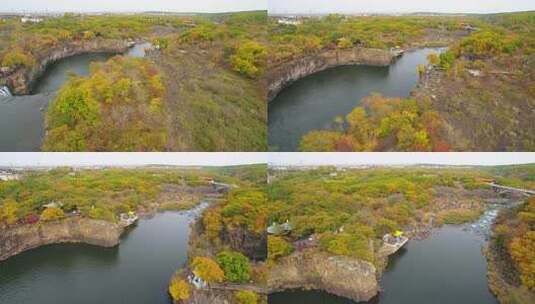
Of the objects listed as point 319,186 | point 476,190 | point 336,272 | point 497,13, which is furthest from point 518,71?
point 336,272

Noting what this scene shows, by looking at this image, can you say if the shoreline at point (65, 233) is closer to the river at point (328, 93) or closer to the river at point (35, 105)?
the river at point (35, 105)

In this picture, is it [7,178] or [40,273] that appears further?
[40,273]

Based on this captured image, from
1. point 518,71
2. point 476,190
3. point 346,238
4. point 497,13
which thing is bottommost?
point 346,238

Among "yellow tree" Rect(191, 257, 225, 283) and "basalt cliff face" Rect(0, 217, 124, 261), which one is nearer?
"yellow tree" Rect(191, 257, 225, 283)

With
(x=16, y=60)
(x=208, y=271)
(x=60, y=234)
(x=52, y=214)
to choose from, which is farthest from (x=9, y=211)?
(x=208, y=271)

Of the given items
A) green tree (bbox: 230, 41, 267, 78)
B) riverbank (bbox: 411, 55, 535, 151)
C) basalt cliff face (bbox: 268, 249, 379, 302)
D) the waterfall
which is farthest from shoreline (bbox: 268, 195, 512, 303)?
the waterfall

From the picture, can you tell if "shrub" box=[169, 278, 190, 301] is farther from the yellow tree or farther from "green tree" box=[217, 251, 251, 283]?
"green tree" box=[217, 251, 251, 283]

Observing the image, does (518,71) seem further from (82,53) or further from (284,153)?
(82,53)
